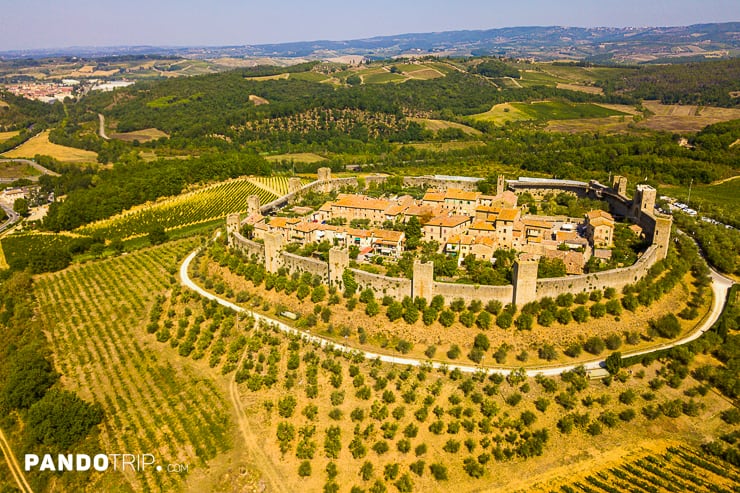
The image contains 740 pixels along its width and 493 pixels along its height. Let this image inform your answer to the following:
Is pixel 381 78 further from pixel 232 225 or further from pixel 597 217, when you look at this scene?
pixel 597 217

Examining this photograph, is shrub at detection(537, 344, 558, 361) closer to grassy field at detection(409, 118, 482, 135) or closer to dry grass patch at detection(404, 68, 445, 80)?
grassy field at detection(409, 118, 482, 135)

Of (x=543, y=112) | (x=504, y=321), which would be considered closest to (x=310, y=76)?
(x=543, y=112)

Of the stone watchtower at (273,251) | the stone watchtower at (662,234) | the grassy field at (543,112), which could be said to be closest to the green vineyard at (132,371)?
the stone watchtower at (273,251)

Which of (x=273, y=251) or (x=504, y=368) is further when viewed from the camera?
(x=273, y=251)

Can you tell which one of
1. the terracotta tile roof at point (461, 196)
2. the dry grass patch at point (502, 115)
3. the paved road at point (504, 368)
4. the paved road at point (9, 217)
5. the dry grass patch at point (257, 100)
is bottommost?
the paved road at point (9, 217)

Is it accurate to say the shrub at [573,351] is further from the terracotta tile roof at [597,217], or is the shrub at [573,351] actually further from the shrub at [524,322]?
the terracotta tile roof at [597,217]

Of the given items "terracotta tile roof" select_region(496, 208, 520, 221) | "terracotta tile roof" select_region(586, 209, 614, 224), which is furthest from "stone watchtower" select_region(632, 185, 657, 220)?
"terracotta tile roof" select_region(496, 208, 520, 221)
